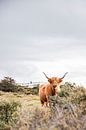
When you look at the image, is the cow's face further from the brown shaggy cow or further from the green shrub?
the green shrub

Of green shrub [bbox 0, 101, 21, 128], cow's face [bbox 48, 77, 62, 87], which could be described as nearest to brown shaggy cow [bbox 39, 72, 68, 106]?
cow's face [bbox 48, 77, 62, 87]

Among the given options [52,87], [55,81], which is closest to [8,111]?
[52,87]

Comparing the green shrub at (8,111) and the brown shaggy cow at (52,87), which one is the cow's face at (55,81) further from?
the green shrub at (8,111)

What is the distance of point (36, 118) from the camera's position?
44.2 feet

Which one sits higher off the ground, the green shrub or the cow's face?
the cow's face

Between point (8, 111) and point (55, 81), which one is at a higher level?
point (55, 81)

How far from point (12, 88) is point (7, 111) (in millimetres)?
36434

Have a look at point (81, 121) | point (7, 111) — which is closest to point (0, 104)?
point (7, 111)

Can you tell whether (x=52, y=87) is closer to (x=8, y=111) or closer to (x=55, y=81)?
(x=55, y=81)

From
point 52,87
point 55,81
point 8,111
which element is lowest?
point 8,111

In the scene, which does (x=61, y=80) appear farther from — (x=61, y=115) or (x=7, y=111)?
(x=61, y=115)

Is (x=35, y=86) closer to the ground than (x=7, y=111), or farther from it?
farther from it

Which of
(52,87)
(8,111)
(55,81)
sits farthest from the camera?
(55,81)

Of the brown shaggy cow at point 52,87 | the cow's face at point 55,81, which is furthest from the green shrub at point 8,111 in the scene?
the cow's face at point 55,81
